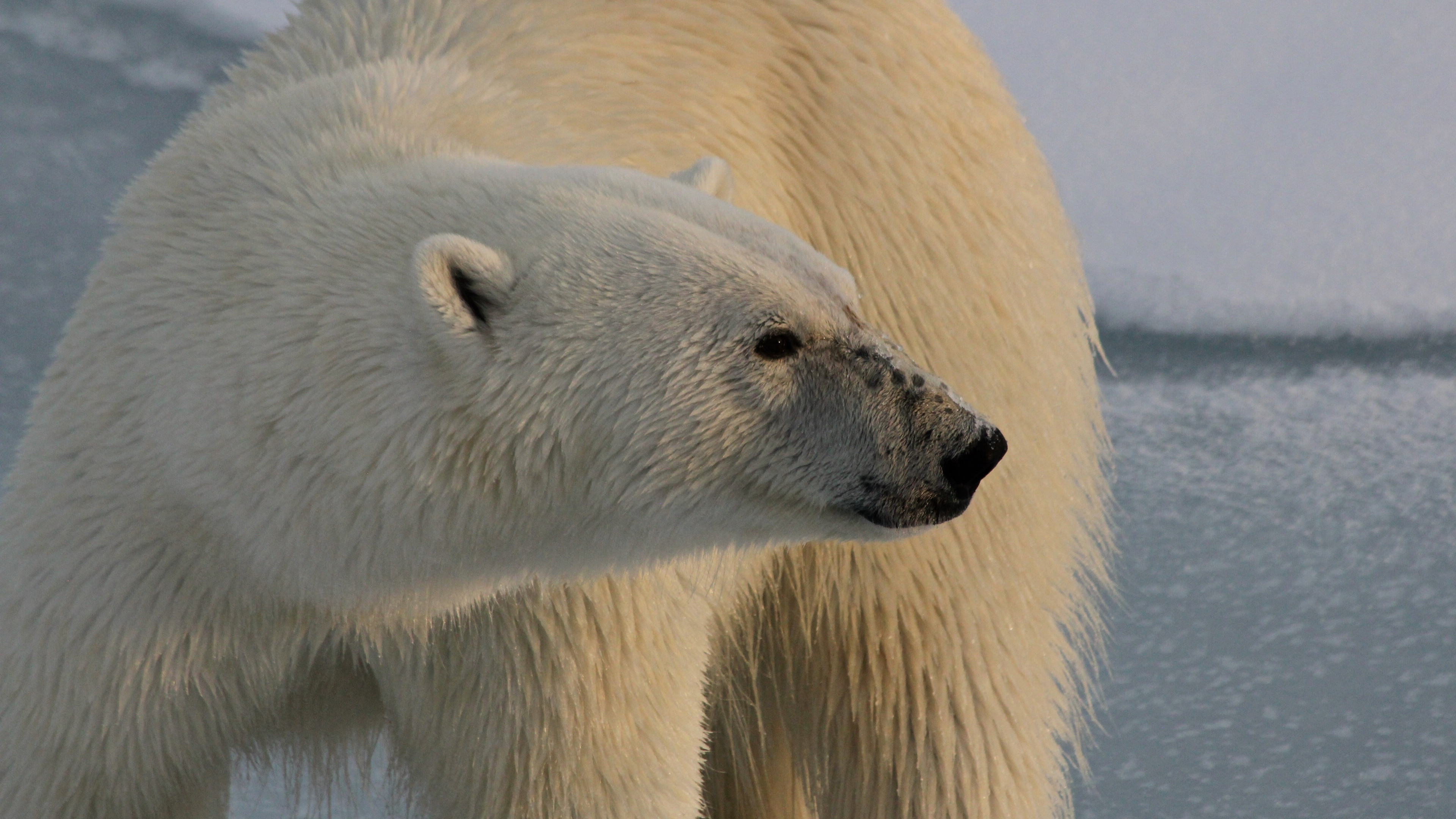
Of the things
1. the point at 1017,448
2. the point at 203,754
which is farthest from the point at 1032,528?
the point at 203,754

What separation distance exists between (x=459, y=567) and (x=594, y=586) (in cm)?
39

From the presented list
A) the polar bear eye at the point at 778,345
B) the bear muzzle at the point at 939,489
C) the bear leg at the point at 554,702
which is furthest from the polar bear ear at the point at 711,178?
the bear leg at the point at 554,702

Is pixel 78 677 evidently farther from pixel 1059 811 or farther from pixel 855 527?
pixel 1059 811

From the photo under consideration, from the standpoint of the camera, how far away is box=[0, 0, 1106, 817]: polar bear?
159 centimetres

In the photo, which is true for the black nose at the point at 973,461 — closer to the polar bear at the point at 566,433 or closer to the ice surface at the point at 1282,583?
the polar bear at the point at 566,433

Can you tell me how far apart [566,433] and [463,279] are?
0.20 meters

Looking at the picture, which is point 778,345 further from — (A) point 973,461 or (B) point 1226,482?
(B) point 1226,482

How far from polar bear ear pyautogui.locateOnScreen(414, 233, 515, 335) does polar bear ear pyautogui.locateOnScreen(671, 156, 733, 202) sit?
35cm

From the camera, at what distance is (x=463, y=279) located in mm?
1559

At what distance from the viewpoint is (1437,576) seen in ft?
18.9

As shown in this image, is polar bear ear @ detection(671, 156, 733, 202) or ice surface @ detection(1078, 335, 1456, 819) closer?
polar bear ear @ detection(671, 156, 733, 202)

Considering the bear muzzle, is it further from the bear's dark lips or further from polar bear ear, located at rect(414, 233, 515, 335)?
polar bear ear, located at rect(414, 233, 515, 335)

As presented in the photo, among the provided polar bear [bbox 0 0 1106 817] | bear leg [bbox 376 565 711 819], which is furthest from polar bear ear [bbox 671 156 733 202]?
bear leg [bbox 376 565 711 819]

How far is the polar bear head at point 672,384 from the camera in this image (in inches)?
62.0
